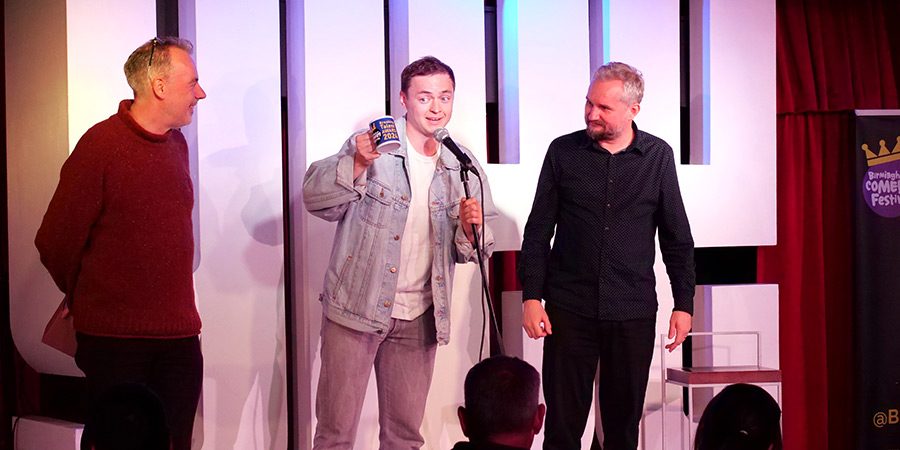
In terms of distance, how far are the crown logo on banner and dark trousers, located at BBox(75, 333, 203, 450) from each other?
3.73 metres

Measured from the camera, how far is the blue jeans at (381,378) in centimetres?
303

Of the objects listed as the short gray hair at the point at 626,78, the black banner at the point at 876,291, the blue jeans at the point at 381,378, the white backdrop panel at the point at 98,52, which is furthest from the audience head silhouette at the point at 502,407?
the black banner at the point at 876,291

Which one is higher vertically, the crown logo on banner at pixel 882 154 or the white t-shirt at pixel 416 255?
the crown logo on banner at pixel 882 154

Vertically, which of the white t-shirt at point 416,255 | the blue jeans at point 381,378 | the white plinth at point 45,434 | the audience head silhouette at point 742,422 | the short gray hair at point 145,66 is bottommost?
the white plinth at point 45,434

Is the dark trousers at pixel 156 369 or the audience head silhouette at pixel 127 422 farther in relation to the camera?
the dark trousers at pixel 156 369

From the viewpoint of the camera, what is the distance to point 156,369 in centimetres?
264

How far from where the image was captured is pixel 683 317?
323 centimetres

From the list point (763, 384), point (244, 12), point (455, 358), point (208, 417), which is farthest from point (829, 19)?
point (208, 417)

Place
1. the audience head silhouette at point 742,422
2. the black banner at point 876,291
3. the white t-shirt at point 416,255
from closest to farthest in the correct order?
1. the audience head silhouette at point 742,422
2. the white t-shirt at point 416,255
3. the black banner at point 876,291

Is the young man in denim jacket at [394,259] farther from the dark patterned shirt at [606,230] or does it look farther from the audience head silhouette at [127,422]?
the audience head silhouette at [127,422]

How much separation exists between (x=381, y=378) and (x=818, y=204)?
3.00 m

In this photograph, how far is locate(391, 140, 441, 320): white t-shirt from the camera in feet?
10.1

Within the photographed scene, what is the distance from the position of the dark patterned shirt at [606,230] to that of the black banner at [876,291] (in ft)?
6.20

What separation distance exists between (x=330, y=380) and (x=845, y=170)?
341cm
